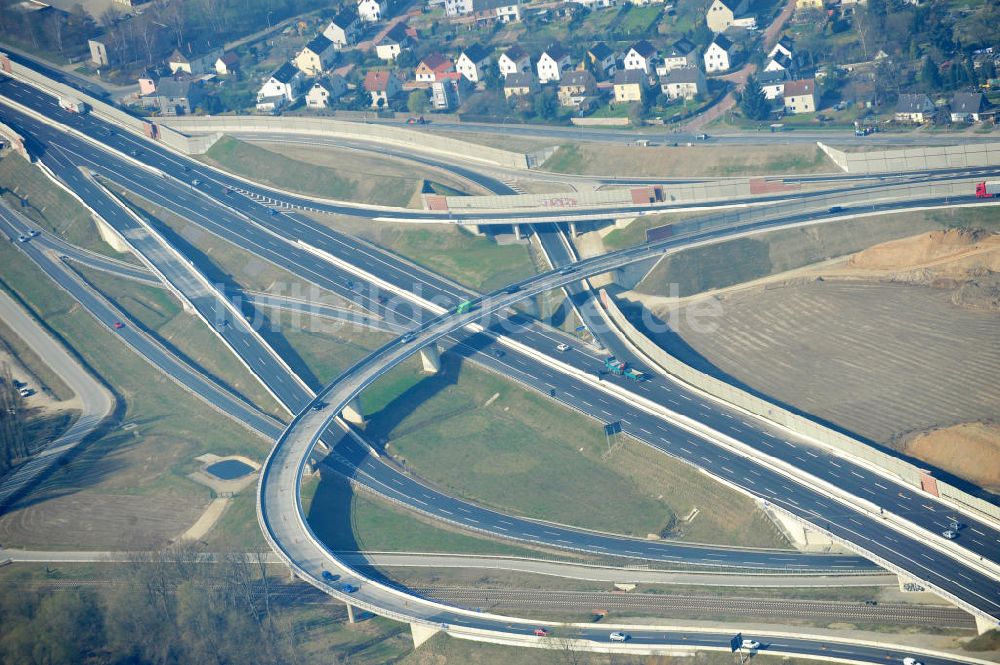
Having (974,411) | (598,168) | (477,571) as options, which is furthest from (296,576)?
(598,168)

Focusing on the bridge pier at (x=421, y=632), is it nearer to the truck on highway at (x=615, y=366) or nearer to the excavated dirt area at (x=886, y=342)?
the truck on highway at (x=615, y=366)

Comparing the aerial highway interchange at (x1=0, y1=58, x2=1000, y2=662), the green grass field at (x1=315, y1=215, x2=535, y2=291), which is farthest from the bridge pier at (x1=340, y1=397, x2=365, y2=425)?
the green grass field at (x1=315, y1=215, x2=535, y2=291)

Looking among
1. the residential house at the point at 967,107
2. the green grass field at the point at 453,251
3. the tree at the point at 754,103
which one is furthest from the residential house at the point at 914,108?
the green grass field at the point at 453,251

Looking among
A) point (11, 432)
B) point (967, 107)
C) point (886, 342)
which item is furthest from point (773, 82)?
point (11, 432)

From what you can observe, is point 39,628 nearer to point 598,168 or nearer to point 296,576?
point 296,576

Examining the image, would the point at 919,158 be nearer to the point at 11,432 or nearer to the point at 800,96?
the point at 800,96

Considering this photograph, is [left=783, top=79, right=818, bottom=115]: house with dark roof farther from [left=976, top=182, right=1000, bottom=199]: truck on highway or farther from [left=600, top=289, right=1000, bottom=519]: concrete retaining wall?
[left=600, top=289, right=1000, bottom=519]: concrete retaining wall
